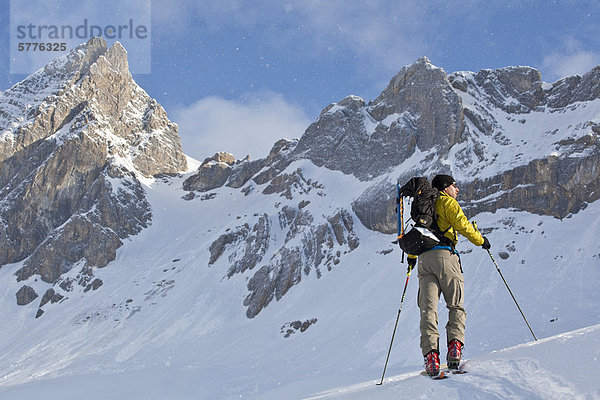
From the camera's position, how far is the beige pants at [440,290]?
602 cm

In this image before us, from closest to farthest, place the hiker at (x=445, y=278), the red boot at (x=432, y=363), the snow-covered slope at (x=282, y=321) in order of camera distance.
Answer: the red boot at (x=432, y=363)
the hiker at (x=445, y=278)
the snow-covered slope at (x=282, y=321)

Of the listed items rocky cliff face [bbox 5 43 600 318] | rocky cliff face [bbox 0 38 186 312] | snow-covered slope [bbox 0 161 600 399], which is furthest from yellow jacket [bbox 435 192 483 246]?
rocky cliff face [bbox 0 38 186 312]

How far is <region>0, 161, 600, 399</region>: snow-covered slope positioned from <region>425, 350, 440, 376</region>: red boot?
475 mm

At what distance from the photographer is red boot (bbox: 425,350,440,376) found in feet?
17.5

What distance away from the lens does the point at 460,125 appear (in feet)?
201

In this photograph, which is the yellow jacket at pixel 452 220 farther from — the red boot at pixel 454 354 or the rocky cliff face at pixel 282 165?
the rocky cliff face at pixel 282 165

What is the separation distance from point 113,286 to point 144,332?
60.3ft

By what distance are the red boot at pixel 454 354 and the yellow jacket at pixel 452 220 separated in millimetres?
1258

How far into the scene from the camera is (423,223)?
6.28 meters

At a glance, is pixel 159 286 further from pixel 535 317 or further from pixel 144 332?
pixel 535 317

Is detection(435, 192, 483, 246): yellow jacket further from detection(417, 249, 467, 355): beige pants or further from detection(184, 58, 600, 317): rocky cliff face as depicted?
detection(184, 58, 600, 317): rocky cliff face

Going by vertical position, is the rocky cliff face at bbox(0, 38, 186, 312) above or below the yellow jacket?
above

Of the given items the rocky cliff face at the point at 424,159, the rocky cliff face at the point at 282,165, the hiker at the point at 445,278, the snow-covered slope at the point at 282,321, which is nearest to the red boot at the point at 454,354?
the hiker at the point at 445,278

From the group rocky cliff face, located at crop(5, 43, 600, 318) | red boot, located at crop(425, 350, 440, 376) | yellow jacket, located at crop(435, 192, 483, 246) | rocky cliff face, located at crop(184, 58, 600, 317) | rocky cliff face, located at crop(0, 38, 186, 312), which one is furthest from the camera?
rocky cliff face, located at crop(0, 38, 186, 312)
